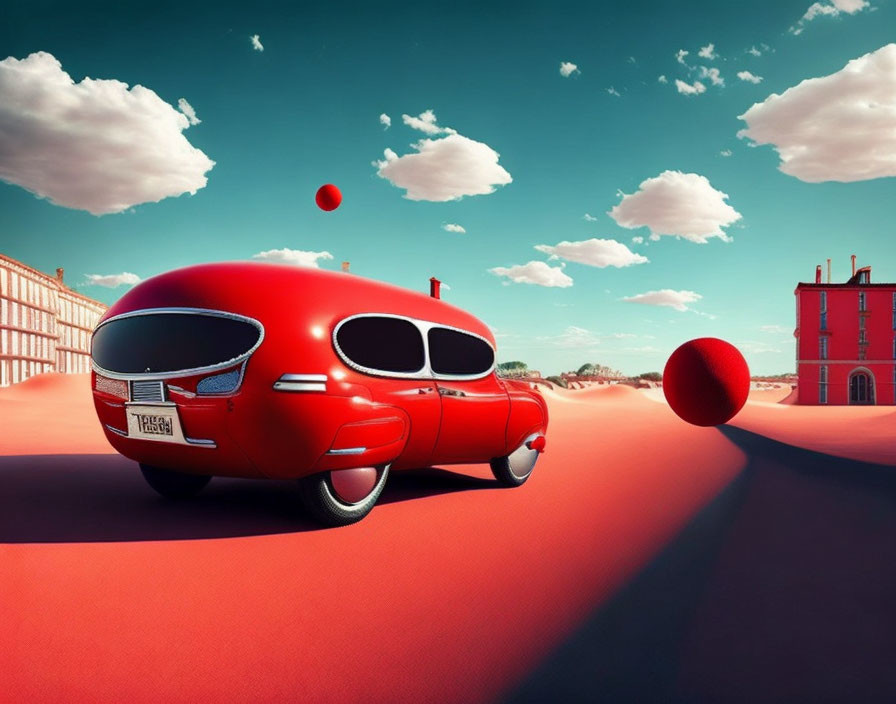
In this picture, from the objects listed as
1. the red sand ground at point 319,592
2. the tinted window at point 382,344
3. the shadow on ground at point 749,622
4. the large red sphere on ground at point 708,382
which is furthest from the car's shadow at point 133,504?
the large red sphere on ground at point 708,382

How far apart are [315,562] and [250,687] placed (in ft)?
4.57

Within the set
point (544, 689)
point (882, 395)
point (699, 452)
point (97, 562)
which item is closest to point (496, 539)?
point (544, 689)

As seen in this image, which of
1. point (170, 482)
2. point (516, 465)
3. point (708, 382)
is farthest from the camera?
point (708, 382)

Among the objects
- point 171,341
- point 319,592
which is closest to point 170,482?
point 171,341

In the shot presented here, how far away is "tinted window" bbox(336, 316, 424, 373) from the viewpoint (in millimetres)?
4590

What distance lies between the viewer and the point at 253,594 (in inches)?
133

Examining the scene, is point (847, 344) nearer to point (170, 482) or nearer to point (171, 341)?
point (170, 482)

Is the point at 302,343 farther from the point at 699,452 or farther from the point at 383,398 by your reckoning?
the point at 699,452

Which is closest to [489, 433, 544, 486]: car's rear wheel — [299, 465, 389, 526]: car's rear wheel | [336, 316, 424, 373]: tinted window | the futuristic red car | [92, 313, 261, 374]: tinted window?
the futuristic red car

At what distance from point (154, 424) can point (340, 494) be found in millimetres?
1538

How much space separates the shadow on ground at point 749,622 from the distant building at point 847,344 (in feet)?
110

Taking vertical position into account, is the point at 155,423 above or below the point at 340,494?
above

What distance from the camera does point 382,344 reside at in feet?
16.0

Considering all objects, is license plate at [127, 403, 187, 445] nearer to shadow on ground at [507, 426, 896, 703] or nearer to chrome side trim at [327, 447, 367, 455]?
chrome side trim at [327, 447, 367, 455]
